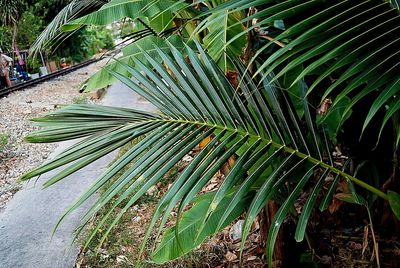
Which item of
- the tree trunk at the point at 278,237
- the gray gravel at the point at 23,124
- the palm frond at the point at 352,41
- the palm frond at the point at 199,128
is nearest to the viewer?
the palm frond at the point at 352,41

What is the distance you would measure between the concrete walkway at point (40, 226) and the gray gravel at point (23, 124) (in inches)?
9.9

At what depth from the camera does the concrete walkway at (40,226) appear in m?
2.11

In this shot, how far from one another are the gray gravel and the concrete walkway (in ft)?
0.82

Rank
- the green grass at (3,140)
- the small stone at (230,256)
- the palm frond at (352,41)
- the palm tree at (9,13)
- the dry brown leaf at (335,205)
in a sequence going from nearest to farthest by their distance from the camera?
the palm frond at (352,41), the dry brown leaf at (335,205), the small stone at (230,256), the green grass at (3,140), the palm tree at (9,13)

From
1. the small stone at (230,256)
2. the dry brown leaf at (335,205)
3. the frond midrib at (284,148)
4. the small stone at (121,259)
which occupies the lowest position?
the small stone at (230,256)

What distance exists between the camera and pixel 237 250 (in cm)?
196

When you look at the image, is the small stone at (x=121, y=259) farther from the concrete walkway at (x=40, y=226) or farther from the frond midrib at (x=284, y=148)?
the frond midrib at (x=284, y=148)

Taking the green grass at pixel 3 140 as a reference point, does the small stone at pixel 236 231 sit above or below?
below

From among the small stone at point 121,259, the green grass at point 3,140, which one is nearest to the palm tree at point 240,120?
the small stone at point 121,259

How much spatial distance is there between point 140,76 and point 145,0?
535mm

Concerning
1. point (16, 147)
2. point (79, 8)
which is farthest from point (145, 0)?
point (16, 147)

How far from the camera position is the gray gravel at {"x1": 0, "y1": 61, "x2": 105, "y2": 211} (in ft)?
12.1

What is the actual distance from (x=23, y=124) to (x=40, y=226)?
3515mm

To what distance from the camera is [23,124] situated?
5.55m
